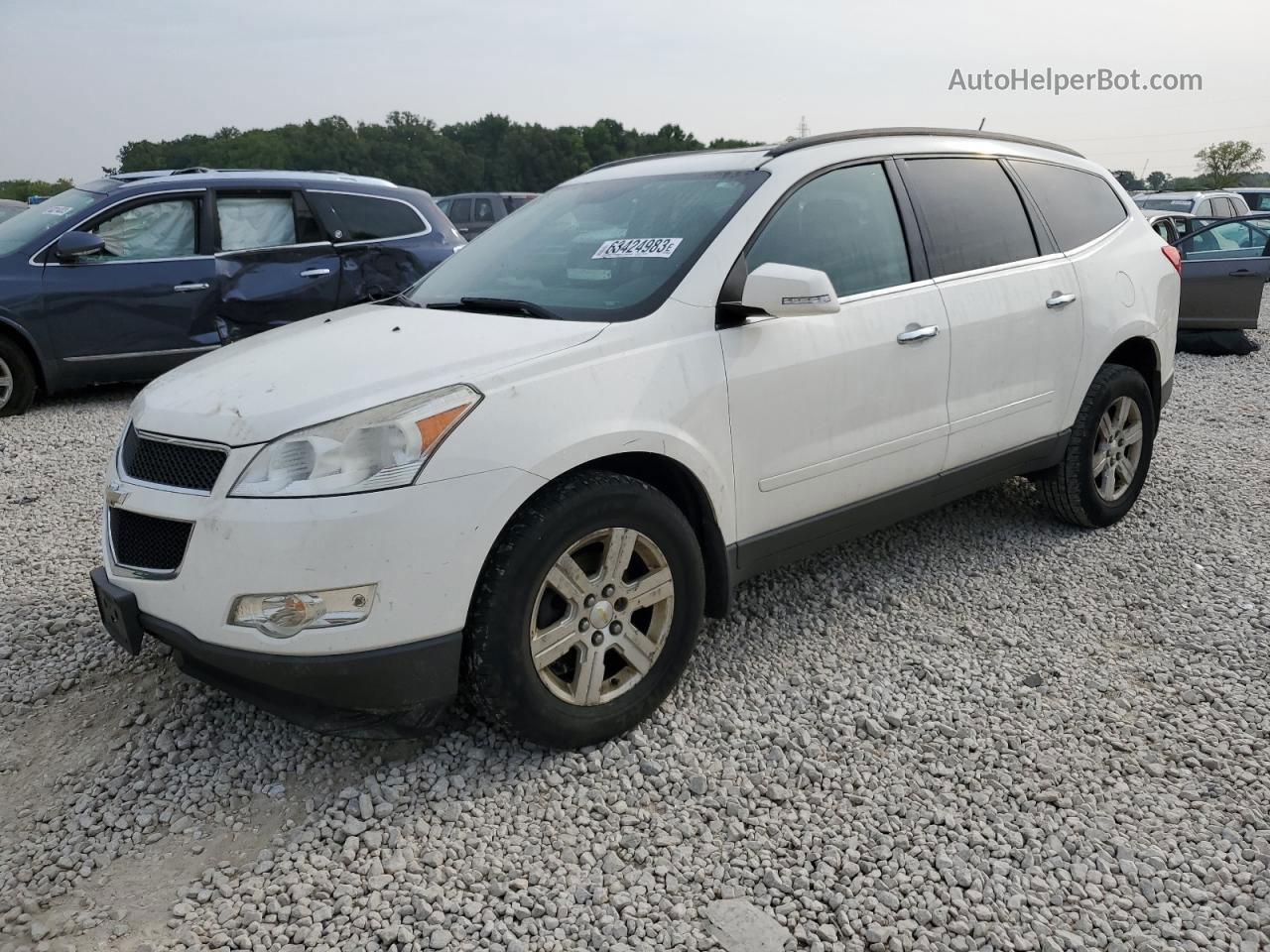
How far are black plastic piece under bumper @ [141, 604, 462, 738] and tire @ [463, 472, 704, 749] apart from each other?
13cm

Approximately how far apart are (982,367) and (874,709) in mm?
1502

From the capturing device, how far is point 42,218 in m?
7.75

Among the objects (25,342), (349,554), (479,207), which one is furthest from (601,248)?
(479,207)

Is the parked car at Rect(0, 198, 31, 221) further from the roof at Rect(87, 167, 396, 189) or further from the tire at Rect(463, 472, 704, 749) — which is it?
the tire at Rect(463, 472, 704, 749)

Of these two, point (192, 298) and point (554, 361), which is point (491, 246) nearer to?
point (554, 361)

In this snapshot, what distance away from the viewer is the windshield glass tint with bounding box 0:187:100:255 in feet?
24.6

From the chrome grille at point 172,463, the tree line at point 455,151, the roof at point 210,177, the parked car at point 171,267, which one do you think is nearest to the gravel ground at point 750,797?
the chrome grille at point 172,463

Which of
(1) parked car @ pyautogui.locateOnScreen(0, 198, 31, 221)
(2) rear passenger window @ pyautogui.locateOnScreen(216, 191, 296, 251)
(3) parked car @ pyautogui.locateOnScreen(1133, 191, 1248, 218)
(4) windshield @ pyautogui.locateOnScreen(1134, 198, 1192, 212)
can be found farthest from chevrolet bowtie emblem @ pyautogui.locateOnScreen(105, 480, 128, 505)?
(4) windshield @ pyautogui.locateOnScreen(1134, 198, 1192, 212)

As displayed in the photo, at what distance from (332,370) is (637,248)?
1.13 meters

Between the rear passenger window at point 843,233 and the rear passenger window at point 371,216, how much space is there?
5629 millimetres

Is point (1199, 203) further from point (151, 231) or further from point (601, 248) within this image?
point (601, 248)

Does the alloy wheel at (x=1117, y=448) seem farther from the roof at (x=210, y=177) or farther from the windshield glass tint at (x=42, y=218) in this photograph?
the windshield glass tint at (x=42, y=218)

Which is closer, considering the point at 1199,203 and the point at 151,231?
the point at 151,231

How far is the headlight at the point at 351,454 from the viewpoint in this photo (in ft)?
8.46
